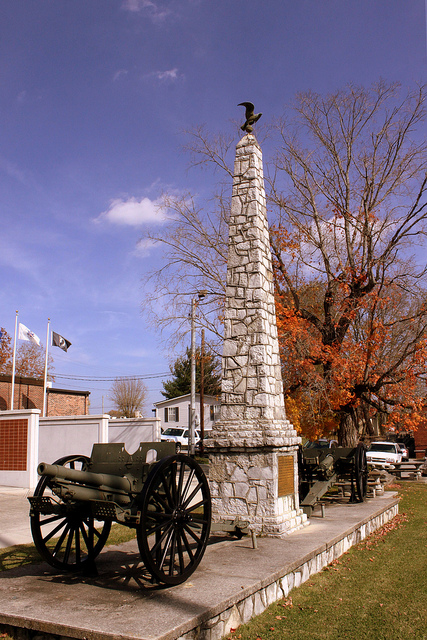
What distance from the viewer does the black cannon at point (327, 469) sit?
9781mm

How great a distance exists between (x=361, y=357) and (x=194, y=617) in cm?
1150

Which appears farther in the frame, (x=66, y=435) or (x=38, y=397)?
(x=38, y=397)

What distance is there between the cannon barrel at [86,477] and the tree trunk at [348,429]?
11.7 metres

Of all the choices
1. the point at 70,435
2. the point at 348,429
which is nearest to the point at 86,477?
the point at 348,429

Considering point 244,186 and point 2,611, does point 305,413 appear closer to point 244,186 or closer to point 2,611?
point 244,186

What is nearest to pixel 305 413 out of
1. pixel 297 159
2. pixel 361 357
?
pixel 361 357

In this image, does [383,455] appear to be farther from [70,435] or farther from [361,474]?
[361,474]

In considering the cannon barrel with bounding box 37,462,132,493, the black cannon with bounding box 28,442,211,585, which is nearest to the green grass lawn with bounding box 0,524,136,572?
the black cannon with bounding box 28,442,211,585

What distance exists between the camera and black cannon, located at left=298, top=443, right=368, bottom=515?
9.78 m

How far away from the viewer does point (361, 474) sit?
10.9 meters

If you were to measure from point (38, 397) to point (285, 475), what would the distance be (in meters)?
22.7

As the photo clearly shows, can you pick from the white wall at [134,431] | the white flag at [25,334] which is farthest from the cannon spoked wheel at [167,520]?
the white flag at [25,334]

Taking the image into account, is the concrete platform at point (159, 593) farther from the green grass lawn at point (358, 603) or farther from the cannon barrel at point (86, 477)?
the cannon barrel at point (86, 477)

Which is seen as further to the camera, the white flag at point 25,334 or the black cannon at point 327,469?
the white flag at point 25,334
